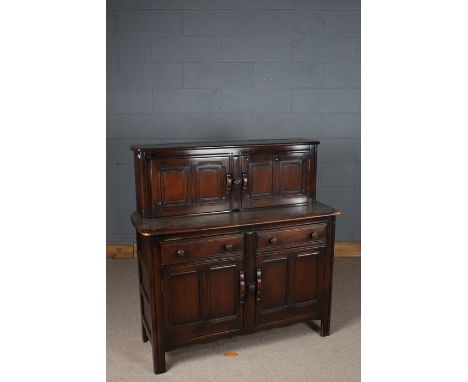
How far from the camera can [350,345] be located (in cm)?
281

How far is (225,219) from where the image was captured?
261 cm

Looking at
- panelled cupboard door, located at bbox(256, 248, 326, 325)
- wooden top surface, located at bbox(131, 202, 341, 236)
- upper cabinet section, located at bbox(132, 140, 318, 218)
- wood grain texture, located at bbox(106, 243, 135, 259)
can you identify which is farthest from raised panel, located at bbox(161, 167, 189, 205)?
wood grain texture, located at bbox(106, 243, 135, 259)

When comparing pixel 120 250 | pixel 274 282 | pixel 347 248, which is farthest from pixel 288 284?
pixel 120 250

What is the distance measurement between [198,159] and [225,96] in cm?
162

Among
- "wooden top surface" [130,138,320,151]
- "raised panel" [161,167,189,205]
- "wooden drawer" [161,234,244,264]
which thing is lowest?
"wooden drawer" [161,234,244,264]

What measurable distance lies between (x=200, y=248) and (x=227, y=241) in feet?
0.55

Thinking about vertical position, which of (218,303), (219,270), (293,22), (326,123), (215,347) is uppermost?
(293,22)

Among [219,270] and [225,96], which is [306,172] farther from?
[225,96]

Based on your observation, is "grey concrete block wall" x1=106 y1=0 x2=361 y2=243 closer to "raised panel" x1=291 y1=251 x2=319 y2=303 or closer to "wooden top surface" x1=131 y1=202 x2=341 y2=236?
"wooden top surface" x1=131 y1=202 x2=341 y2=236

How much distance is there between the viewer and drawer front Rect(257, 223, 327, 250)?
2.63 metres

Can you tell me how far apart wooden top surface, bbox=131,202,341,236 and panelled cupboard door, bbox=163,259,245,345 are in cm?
22

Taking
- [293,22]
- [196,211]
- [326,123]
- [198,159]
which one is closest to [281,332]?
[196,211]

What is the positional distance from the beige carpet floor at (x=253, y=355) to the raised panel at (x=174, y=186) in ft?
3.14

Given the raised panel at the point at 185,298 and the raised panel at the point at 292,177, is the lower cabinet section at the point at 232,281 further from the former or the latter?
the raised panel at the point at 292,177
